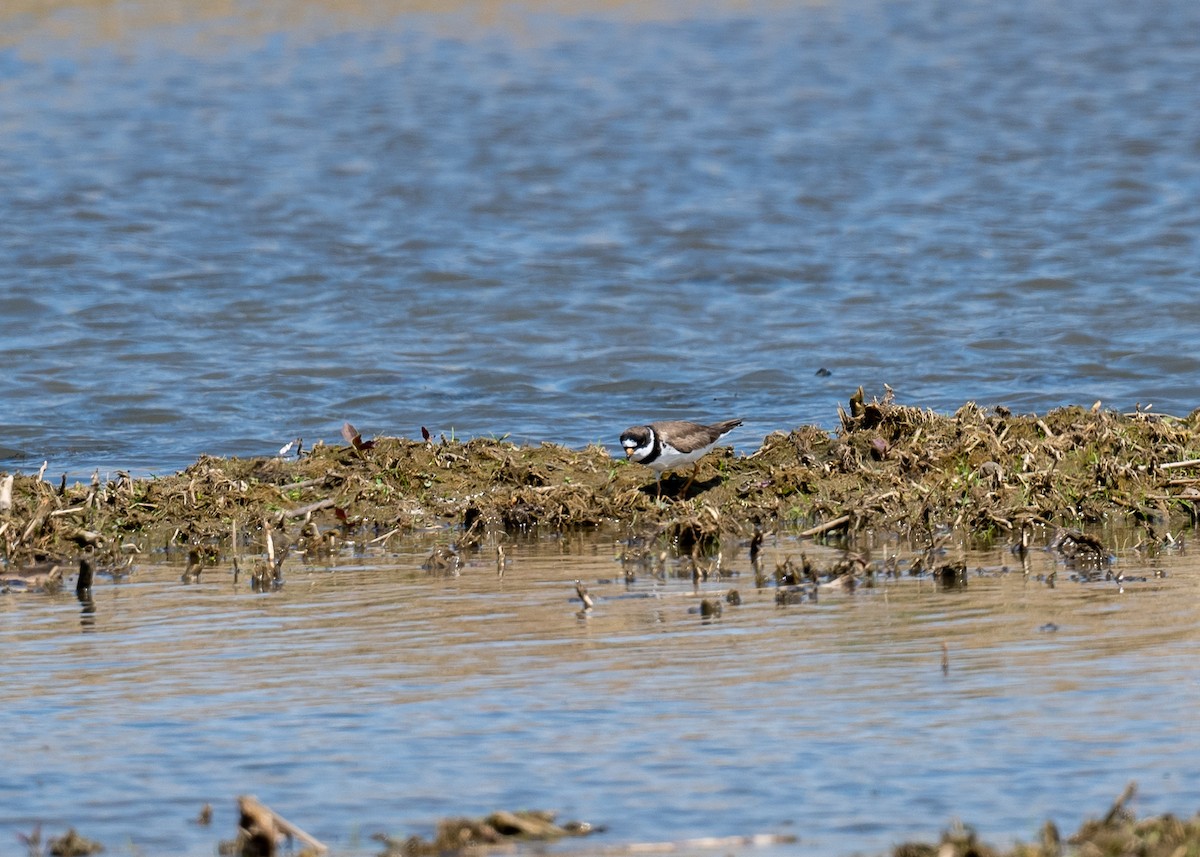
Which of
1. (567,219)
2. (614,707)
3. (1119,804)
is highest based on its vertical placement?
(567,219)

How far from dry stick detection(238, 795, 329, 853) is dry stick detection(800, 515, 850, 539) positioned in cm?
501

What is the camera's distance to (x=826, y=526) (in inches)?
403

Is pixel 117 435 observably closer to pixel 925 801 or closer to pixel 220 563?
pixel 220 563

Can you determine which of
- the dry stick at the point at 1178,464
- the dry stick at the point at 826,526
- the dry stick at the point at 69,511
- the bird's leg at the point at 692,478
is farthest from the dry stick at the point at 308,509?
the dry stick at the point at 1178,464

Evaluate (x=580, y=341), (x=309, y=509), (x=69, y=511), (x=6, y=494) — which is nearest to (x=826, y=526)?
(x=309, y=509)

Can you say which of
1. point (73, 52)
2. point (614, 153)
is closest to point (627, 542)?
point (614, 153)

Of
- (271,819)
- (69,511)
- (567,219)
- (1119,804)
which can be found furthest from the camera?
(567,219)

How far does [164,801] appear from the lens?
612 centimetres

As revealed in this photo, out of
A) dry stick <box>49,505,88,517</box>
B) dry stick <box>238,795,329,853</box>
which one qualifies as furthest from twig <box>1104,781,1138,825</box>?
dry stick <box>49,505,88,517</box>

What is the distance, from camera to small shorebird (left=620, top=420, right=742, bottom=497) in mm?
11227

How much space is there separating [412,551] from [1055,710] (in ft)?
15.6

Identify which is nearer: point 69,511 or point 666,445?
point 69,511

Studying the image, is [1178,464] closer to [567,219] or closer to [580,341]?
[580,341]

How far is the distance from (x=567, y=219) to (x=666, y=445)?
A: 13931mm
